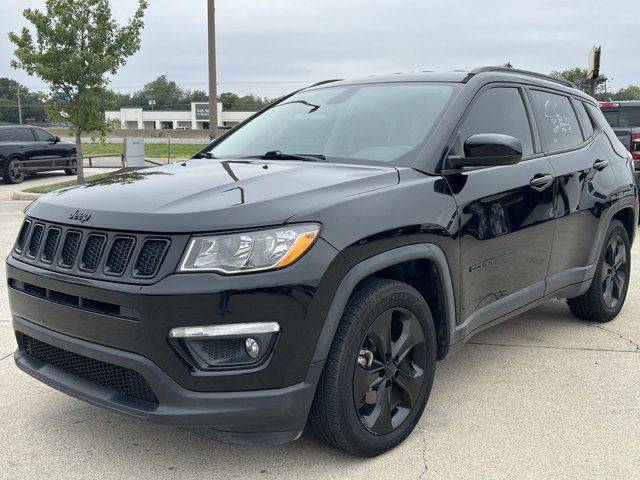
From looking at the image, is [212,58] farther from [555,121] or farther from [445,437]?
[445,437]

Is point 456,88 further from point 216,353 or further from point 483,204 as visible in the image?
point 216,353

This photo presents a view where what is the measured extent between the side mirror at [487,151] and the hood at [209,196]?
0.38 metres

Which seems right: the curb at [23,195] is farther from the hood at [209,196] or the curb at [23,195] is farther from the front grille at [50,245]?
the front grille at [50,245]

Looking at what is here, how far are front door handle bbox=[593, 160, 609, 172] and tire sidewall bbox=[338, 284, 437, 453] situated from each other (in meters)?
2.20

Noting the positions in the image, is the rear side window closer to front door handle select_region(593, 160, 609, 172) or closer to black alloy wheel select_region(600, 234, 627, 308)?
front door handle select_region(593, 160, 609, 172)

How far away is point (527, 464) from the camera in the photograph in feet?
9.50

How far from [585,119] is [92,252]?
3728 millimetres

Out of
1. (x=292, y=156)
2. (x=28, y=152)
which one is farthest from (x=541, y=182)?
(x=28, y=152)

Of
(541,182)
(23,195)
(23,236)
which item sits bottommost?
(23,195)

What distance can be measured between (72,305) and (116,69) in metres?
13.4

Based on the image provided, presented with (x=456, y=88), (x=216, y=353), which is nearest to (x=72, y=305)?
(x=216, y=353)

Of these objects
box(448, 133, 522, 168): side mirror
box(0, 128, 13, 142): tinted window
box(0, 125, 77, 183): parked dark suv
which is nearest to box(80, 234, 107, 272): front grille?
box(448, 133, 522, 168): side mirror

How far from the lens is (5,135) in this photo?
56.0 ft

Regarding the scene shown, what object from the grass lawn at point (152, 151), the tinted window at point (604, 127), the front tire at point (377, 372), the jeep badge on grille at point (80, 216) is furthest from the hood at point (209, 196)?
the grass lawn at point (152, 151)
